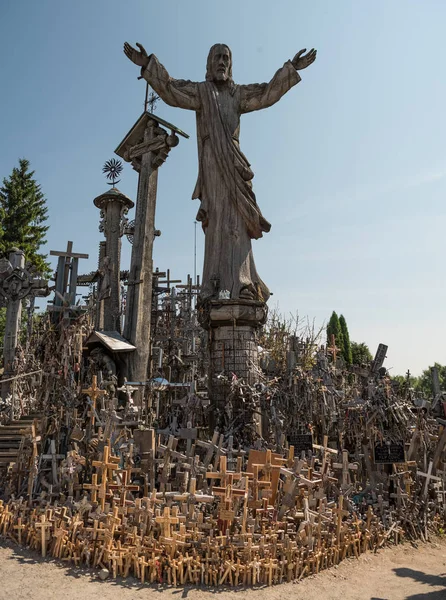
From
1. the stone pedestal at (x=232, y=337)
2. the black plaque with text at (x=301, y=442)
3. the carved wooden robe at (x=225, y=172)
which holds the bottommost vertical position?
the black plaque with text at (x=301, y=442)

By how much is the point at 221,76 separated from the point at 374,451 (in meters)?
7.36

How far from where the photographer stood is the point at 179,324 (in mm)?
17812

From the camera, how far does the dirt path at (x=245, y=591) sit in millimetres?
4027

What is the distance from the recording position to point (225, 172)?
8.95 metres

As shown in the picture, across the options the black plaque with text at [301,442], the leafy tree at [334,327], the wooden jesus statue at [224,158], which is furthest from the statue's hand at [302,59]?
the leafy tree at [334,327]

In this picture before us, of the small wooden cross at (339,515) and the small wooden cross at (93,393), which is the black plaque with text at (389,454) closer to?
the small wooden cross at (339,515)

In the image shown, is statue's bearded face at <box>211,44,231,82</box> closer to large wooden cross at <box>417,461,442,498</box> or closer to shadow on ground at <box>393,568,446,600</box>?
large wooden cross at <box>417,461,442,498</box>

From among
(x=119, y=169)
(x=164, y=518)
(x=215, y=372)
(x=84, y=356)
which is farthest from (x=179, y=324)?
(x=164, y=518)

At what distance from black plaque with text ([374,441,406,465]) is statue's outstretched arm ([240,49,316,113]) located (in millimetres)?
6792

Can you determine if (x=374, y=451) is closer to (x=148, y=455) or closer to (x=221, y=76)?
(x=148, y=455)

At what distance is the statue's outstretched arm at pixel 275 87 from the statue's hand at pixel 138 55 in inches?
77.3

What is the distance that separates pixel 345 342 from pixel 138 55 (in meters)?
33.1

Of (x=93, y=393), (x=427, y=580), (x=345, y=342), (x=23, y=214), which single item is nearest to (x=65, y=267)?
(x=93, y=393)

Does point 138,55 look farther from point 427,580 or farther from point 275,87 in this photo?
point 427,580
